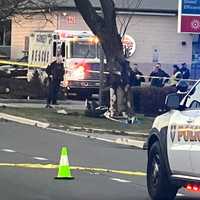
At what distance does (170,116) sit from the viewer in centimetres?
1088

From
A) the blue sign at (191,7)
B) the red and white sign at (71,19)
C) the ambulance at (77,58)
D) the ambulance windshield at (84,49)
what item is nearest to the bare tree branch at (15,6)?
the ambulance at (77,58)

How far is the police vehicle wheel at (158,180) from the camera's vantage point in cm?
1095

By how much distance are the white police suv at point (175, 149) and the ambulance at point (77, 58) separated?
25.3 metres

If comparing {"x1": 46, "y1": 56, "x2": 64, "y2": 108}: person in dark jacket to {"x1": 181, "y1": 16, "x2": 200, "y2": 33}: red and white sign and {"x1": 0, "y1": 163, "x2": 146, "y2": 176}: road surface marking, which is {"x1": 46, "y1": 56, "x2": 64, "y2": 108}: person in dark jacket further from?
{"x1": 0, "y1": 163, "x2": 146, "y2": 176}: road surface marking

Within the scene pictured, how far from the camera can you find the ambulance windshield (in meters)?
37.4

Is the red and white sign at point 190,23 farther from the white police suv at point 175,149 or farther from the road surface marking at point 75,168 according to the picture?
the white police suv at point 175,149

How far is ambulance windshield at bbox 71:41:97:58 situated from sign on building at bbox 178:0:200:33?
40.3 feet

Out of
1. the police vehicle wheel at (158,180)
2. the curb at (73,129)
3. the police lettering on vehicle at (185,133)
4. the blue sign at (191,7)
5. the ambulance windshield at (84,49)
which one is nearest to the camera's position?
the police lettering on vehicle at (185,133)

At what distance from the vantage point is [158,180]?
11055 millimetres

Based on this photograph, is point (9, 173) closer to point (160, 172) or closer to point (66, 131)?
point (160, 172)

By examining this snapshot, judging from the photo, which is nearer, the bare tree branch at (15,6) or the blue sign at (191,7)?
the blue sign at (191,7)

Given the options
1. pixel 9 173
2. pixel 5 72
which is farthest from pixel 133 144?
pixel 5 72

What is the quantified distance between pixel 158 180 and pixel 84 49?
2685 cm

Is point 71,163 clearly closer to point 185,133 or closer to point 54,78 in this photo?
point 185,133
